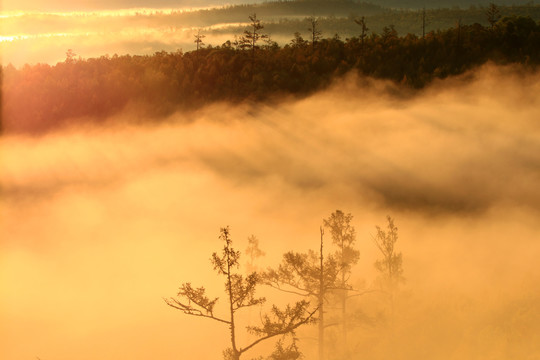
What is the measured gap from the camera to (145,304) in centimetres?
16012

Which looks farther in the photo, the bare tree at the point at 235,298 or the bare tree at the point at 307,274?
the bare tree at the point at 307,274

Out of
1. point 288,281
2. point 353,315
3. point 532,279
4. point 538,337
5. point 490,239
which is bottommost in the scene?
point 490,239

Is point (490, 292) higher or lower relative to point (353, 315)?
lower

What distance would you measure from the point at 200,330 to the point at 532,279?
58.6m

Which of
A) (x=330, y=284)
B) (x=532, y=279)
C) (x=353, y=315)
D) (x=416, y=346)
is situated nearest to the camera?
(x=330, y=284)

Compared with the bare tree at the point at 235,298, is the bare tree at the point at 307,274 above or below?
below

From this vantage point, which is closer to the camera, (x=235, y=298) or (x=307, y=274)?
(x=235, y=298)

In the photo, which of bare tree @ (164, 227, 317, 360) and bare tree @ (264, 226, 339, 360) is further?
bare tree @ (264, 226, 339, 360)

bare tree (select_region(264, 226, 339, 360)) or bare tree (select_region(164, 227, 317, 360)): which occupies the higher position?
bare tree (select_region(164, 227, 317, 360))

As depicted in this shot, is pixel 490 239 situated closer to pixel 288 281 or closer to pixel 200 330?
pixel 200 330

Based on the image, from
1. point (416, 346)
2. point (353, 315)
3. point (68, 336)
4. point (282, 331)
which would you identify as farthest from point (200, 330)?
point (282, 331)

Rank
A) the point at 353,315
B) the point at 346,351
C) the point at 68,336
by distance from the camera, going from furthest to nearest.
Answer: the point at 68,336 → the point at 346,351 → the point at 353,315

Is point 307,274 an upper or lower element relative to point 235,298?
lower

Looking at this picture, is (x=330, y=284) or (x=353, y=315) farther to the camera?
(x=353, y=315)
